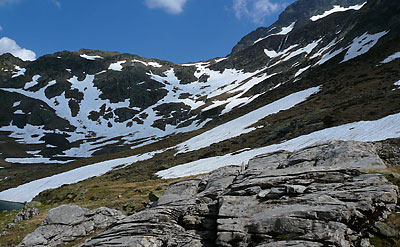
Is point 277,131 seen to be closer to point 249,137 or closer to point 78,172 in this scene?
point 249,137

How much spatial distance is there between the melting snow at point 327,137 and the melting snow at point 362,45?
222 ft

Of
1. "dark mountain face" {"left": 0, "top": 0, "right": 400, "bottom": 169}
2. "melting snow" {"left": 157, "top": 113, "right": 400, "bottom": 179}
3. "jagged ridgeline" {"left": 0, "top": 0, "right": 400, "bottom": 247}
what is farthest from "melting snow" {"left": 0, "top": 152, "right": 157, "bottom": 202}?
"dark mountain face" {"left": 0, "top": 0, "right": 400, "bottom": 169}

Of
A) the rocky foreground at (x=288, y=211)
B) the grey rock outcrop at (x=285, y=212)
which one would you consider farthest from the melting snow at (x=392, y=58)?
the grey rock outcrop at (x=285, y=212)

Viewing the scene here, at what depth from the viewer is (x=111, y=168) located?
7044 cm

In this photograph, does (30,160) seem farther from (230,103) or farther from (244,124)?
(244,124)

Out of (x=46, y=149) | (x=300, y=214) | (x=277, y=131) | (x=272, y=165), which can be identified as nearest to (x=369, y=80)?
(x=277, y=131)

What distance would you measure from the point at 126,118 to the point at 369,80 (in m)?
174

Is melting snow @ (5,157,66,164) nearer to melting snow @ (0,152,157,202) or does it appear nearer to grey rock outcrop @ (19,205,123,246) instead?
melting snow @ (0,152,157,202)

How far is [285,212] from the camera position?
962 centimetres

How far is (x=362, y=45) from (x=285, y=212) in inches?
4050

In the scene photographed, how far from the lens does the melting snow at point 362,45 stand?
84.0 m

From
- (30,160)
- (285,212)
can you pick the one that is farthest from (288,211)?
(30,160)

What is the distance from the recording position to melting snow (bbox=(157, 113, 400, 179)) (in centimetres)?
2362

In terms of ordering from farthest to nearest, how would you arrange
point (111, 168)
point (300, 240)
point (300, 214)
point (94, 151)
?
point (94, 151), point (111, 168), point (300, 214), point (300, 240)
